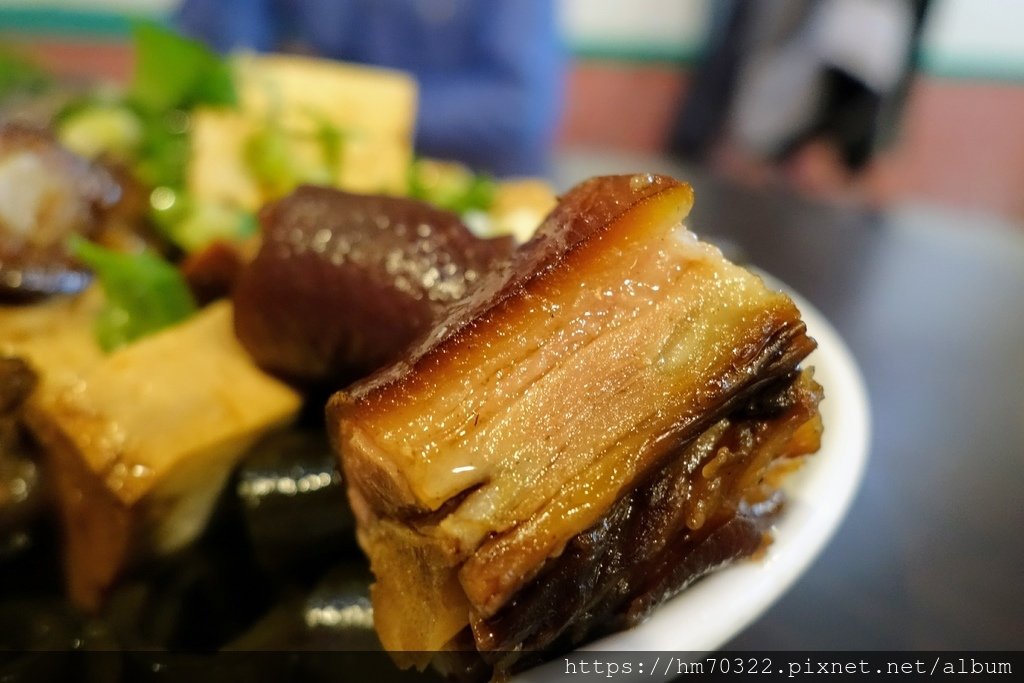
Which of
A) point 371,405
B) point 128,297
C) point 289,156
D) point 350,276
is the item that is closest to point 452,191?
point 289,156

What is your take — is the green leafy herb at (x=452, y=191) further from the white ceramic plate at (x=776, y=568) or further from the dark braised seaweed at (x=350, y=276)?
the white ceramic plate at (x=776, y=568)

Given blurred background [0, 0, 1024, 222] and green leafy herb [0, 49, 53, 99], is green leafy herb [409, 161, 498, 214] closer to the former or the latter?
green leafy herb [0, 49, 53, 99]

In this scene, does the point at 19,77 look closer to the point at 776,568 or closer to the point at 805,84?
the point at 776,568

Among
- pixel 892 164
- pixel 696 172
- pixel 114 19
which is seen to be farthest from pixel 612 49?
pixel 114 19

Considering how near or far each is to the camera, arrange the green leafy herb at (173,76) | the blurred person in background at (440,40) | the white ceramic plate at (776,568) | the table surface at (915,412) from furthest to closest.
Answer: the blurred person in background at (440,40)
the green leafy herb at (173,76)
the table surface at (915,412)
the white ceramic plate at (776,568)

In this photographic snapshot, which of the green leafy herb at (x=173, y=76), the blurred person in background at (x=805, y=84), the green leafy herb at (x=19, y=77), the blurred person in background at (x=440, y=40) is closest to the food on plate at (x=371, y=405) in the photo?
the green leafy herb at (x=173, y=76)

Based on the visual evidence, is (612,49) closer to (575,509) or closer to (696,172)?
(696,172)

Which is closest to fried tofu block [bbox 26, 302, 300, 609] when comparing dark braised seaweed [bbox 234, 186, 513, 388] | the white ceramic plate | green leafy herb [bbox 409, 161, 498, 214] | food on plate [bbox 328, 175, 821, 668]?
dark braised seaweed [bbox 234, 186, 513, 388]
